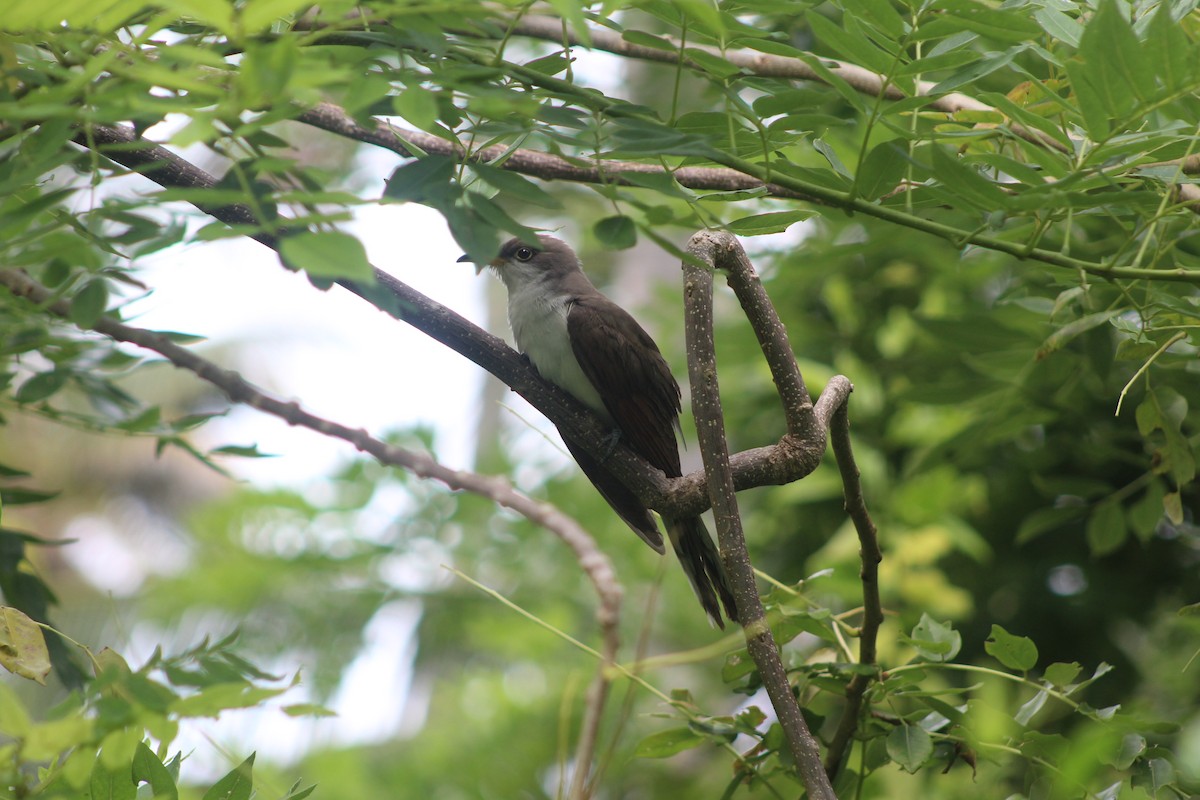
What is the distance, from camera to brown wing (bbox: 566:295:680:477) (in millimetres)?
3547

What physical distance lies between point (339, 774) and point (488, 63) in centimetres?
676

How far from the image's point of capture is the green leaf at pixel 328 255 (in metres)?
1.25

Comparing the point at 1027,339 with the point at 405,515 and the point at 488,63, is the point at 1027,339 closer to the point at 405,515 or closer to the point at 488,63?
the point at 488,63

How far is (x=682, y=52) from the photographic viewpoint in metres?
1.81

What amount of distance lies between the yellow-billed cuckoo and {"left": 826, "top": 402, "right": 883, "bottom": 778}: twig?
2.15ft

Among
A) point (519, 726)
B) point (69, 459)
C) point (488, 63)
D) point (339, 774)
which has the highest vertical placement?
point (488, 63)

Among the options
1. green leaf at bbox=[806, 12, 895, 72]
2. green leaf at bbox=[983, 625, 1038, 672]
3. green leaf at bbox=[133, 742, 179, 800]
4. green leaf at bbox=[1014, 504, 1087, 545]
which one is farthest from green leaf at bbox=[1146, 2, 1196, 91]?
green leaf at bbox=[133, 742, 179, 800]

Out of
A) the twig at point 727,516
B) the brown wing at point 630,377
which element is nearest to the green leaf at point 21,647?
the twig at point 727,516

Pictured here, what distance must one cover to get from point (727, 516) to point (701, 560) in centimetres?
89

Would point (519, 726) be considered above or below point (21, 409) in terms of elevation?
below

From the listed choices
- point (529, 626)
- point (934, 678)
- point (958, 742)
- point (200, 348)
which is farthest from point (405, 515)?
point (200, 348)

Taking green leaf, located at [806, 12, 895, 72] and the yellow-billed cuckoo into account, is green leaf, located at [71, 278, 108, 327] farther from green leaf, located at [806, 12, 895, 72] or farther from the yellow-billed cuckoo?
the yellow-billed cuckoo

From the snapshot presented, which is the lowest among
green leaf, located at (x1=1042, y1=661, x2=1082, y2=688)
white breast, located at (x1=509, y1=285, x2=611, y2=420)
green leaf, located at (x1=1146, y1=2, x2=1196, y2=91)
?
white breast, located at (x1=509, y1=285, x2=611, y2=420)

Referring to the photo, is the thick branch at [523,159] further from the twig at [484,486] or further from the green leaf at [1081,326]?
the twig at [484,486]
